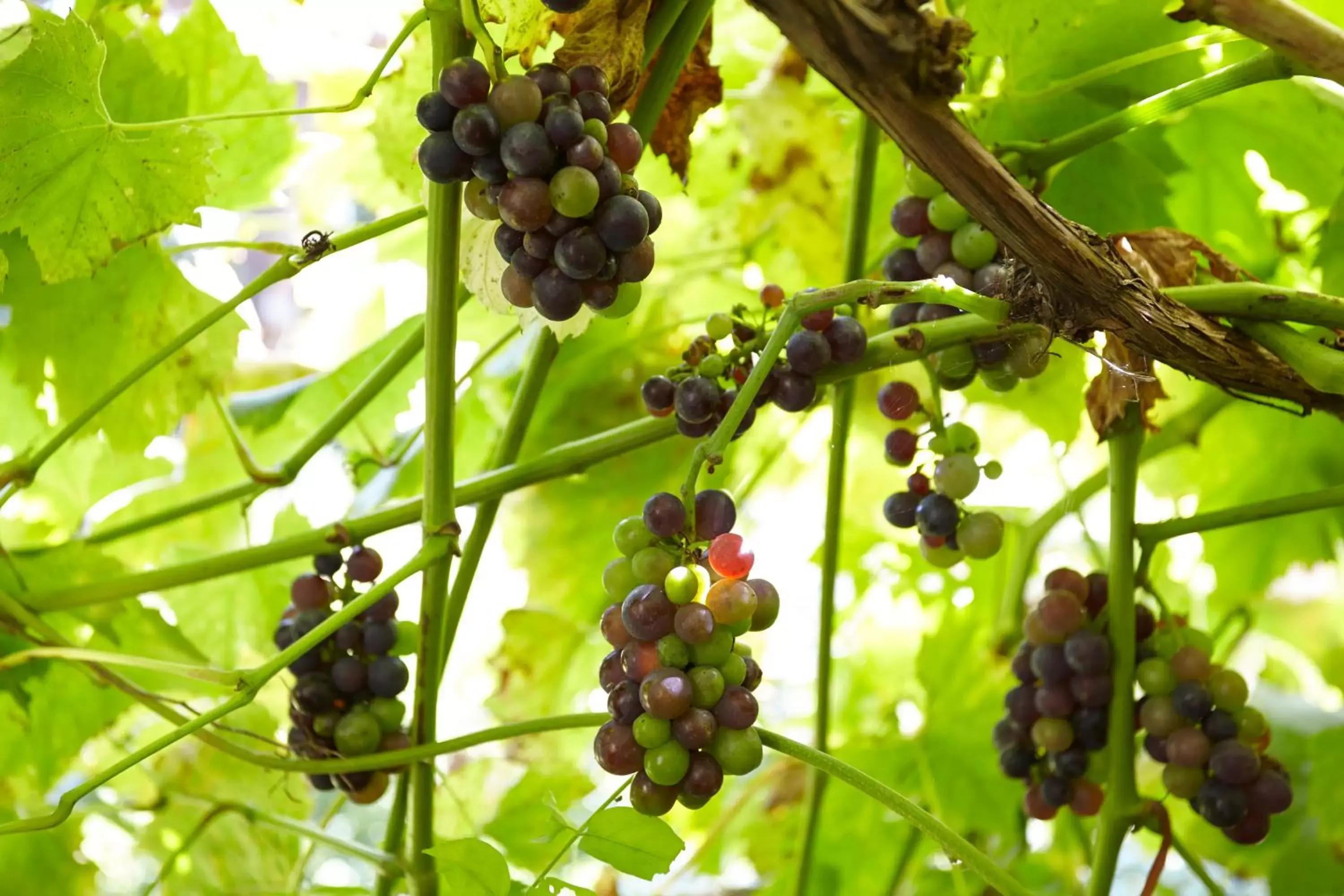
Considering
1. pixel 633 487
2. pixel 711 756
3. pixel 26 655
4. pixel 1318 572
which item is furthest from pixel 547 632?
pixel 1318 572

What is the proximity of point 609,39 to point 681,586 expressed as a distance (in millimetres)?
244

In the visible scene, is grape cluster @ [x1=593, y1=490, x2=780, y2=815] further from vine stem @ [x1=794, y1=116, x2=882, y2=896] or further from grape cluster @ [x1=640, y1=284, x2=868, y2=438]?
vine stem @ [x1=794, y1=116, x2=882, y2=896]

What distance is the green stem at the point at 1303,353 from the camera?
0.50 metres

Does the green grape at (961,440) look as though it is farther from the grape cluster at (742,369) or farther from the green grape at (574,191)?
the green grape at (574,191)

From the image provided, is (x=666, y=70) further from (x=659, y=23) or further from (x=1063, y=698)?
(x=1063, y=698)

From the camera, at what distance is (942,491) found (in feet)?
2.09

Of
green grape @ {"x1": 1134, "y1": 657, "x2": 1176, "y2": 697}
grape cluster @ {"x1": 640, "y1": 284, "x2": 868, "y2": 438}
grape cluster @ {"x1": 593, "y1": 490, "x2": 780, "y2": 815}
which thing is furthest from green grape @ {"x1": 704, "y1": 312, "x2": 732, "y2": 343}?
green grape @ {"x1": 1134, "y1": 657, "x2": 1176, "y2": 697}

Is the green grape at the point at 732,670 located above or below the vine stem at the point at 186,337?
below

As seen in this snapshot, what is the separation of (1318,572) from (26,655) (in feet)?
4.21

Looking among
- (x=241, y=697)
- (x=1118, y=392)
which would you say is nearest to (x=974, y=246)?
(x=1118, y=392)

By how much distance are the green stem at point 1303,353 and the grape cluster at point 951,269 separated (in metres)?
0.09

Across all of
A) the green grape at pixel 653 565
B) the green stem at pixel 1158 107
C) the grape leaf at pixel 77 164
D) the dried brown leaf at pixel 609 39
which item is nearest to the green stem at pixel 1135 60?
the green stem at pixel 1158 107

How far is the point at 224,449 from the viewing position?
106 cm

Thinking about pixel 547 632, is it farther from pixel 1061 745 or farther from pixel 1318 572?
pixel 1318 572
